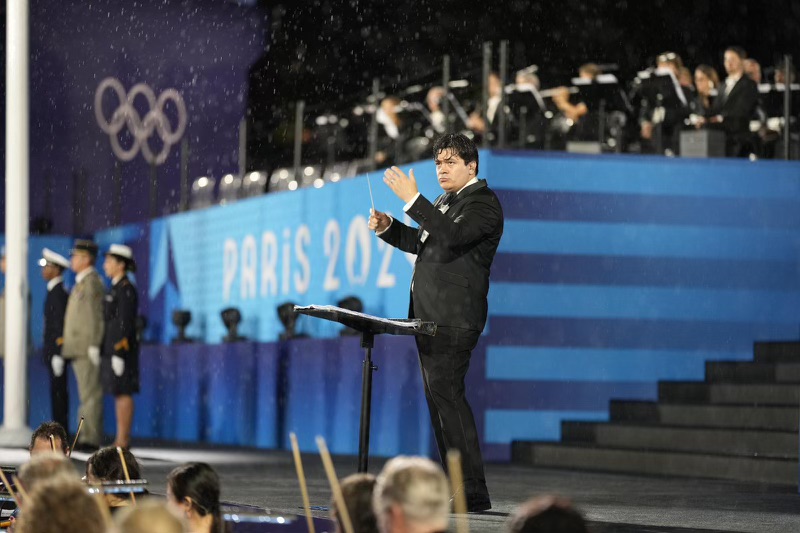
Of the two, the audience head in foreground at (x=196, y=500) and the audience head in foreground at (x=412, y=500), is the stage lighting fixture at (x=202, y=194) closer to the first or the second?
the audience head in foreground at (x=196, y=500)

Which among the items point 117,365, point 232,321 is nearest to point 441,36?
point 232,321

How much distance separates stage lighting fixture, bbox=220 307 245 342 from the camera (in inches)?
567

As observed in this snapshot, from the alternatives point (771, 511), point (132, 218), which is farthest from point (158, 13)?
point (771, 511)

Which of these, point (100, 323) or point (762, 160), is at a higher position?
point (762, 160)

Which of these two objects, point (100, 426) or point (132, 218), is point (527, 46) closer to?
point (132, 218)

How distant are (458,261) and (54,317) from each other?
725 cm

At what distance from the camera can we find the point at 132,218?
693 inches

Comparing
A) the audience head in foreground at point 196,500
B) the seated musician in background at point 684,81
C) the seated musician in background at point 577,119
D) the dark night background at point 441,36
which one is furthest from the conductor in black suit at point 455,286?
the dark night background at point 441,36

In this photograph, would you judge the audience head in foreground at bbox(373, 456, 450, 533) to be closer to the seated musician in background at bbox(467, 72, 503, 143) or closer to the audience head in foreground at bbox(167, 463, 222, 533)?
the audience head in foreground at bbox(167, 463, 222, 533)

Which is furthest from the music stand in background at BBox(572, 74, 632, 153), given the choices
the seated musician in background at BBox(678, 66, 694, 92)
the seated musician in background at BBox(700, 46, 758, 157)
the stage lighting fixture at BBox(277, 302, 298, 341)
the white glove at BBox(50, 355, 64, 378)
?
the white glove at BBox(50, 355, 64, 378)

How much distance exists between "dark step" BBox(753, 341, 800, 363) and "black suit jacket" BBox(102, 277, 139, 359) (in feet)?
14.8

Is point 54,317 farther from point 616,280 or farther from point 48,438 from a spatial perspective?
point 48,438

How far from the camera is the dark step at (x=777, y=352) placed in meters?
10.8

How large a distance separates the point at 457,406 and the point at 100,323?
21.2ft
